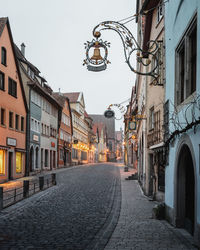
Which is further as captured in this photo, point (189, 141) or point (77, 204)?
point (77, 204)

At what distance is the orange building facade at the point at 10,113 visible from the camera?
24.7 meters

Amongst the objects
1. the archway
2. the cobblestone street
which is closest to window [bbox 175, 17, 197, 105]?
the archway

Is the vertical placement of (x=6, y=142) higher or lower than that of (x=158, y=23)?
lower

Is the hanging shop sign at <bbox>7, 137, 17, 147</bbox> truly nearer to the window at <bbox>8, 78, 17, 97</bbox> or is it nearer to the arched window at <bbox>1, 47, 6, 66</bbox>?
the window at <bbox>8, 78, 17, 97</bbox>

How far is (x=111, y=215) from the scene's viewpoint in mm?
11336

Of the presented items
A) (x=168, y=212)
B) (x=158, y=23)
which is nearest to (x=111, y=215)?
(x=168, y=212)

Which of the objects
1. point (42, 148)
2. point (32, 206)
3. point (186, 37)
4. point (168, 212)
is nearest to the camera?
point (186, 37)

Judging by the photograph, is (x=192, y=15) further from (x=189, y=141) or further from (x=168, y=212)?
(x=168, y=212)

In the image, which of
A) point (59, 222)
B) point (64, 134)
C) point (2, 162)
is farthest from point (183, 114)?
point (64, 134)

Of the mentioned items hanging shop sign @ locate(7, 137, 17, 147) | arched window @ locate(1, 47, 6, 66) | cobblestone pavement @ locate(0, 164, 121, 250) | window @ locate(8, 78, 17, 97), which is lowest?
cobblestone pavement @ locate(0, 164, 121, 250)

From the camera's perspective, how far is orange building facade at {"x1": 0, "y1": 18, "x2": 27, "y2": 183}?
81.1 feet


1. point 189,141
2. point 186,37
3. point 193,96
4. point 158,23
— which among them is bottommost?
point 189,141

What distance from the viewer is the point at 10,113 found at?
87.7ft

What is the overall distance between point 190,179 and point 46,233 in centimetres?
382
